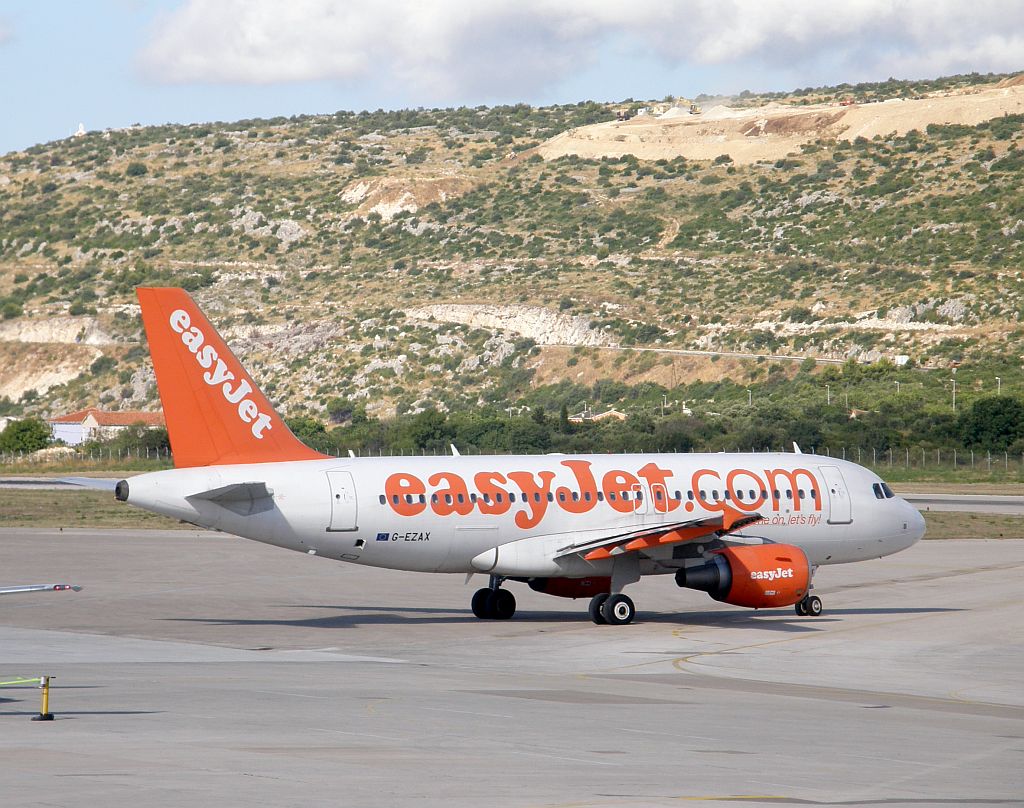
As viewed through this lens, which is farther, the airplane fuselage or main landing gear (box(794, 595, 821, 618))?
main landing gear (box(794, 595, 821, 618))

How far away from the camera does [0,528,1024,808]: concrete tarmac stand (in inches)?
635

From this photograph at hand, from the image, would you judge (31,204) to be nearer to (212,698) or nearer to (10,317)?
(10,317)

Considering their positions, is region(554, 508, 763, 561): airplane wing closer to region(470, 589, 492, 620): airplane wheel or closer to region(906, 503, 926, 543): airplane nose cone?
region(470, 589, 492, 620): airplane wheel

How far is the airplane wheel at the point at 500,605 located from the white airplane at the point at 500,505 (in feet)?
0.12

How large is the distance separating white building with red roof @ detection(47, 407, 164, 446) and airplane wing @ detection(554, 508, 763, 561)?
93.1 metres

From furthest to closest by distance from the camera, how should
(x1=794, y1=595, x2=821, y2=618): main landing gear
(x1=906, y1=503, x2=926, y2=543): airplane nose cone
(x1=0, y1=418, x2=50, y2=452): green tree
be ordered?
(x1=0, y1=418, x2=50, y2=452): green tree → (x1=906, y1=503, x2=926, y2=543): airplane nose cone → (x1=794, y1=595, x2=821, y2=618): main landing gear

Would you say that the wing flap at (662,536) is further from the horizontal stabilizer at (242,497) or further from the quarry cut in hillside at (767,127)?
the quarry cut in hillside at (767,127)

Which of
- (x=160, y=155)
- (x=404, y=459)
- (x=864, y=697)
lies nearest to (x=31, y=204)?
(x=160, y=155)

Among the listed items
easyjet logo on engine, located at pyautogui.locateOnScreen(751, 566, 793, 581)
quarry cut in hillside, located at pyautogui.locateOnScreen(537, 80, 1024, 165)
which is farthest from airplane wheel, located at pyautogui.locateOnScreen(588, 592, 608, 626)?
quarry cut in hillside, located at pyautogui.locateOnScreen(537, 80, 1024, 165)

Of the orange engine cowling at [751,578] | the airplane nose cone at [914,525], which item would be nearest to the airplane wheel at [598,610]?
the orange engine cowling at [751,578]

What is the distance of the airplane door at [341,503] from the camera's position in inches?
1272

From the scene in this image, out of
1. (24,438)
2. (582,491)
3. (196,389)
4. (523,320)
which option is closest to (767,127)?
(523,320)

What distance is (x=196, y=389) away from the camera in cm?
3172

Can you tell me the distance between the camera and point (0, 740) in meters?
18.1
